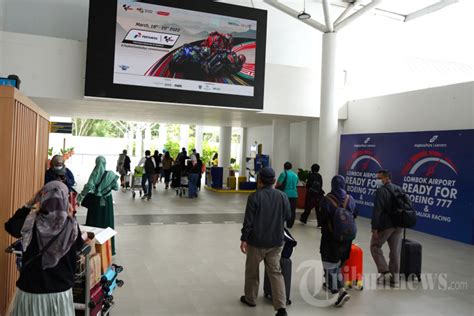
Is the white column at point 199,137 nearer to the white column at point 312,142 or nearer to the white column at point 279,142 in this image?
the white column at point 279,142

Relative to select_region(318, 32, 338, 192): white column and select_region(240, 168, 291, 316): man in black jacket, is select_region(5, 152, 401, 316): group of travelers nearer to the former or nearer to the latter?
select_region(240, 168, 291, 316): man in black jacket

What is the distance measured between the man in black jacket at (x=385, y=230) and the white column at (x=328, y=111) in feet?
23.9

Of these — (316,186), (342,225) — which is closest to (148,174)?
(316,186)

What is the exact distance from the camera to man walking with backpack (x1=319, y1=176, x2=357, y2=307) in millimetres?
4703

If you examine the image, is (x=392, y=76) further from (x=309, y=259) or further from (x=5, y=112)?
(x=5, y=112)

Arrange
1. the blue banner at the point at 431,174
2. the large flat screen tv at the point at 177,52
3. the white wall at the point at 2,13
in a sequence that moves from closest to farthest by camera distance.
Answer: the blue banner at the point at 431,174
the large flat screen tv at the point at 177,52
the white wall at the point at 2,13

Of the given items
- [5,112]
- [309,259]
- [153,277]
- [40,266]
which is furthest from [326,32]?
[40,266]

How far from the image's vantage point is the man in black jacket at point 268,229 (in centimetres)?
426

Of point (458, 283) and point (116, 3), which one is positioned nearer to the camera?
point (458, 283)

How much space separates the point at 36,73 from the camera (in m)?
10.6

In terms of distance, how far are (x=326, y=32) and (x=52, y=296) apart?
1223 centimetres

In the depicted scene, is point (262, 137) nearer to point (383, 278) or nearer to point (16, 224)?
point (383, 278)

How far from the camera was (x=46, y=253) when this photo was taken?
2547mm

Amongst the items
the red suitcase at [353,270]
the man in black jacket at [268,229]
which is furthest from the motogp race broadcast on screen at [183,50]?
the man in black jacket at [268,229]
